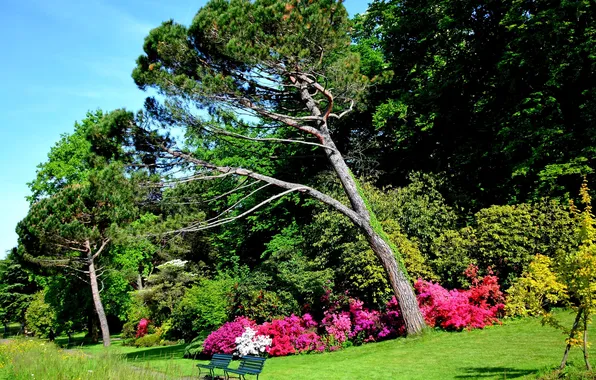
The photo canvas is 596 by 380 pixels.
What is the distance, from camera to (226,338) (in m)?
15.9

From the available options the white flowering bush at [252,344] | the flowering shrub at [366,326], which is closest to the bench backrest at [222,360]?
the white flowering bush at [252,344]

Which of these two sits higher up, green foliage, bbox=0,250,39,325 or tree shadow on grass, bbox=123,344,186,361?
green foliage, bbox=0,250,39,325

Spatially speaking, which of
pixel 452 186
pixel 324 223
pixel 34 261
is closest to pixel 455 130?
pixel 452 186

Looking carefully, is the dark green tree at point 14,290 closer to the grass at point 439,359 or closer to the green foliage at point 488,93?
the green foliage at point 488,93

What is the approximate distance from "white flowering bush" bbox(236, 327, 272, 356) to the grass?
3.06 ft

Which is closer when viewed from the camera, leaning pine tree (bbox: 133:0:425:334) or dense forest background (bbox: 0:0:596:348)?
leaning pine tree (bbox: 133:0:425:334)

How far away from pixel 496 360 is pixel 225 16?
1015cm

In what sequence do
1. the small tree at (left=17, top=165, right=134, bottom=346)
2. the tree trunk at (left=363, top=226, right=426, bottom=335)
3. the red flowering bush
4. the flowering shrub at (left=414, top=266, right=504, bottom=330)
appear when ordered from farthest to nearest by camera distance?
the red flowering bush < the tree trunk at (left=363, top=226, right=426, bottom=335) < the flowering shrub at (left=414, top=266, right=504, bottom=330) < the small tree at (left=17, top=165, right=134, bottom=346)

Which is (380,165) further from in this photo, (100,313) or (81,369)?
(81,369)

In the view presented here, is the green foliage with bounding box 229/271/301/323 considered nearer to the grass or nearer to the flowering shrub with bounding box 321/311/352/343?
the flowering shrub with bounding box 321/311/352/343

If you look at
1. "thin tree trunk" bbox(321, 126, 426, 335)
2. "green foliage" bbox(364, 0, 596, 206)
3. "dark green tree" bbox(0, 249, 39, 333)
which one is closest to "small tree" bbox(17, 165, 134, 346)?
"thin tree trunk" bbox(321, 126, 426, 335)

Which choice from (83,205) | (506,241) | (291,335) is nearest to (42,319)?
(83,205)

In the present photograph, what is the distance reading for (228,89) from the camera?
12828mm

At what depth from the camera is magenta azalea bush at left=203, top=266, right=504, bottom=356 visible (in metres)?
13.2
